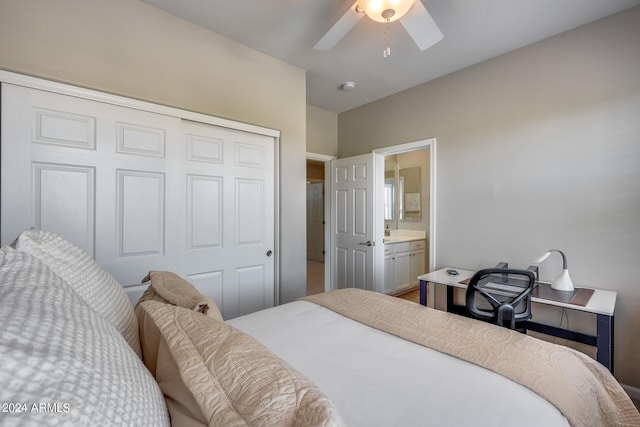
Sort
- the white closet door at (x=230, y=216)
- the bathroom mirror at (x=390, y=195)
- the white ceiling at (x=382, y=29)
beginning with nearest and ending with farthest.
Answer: the white ceiling at (x=382, y=29) → the white closet door at (x=230, y=216) → the bathroom mirror at (x=390, y=195)

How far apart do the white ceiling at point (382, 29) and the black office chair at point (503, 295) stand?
5.79 ft

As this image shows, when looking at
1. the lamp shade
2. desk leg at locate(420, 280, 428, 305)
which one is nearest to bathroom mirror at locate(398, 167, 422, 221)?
desk leg at locate(420, 280, 428, 305)

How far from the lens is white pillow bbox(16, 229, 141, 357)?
80cm

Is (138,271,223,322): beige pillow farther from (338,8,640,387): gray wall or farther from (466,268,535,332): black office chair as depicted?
(338,8,640,387): gray wall

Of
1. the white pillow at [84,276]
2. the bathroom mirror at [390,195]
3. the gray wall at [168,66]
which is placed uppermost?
the gray wall at [168,66]

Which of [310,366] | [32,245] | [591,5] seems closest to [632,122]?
[591,5]

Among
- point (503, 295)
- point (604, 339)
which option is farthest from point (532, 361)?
point (604, 339)

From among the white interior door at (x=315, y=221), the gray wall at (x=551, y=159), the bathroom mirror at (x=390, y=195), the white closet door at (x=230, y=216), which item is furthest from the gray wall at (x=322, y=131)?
the white interior door at (x=315, y=221)

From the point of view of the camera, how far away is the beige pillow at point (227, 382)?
484 mm

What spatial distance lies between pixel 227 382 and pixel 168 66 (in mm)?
2246

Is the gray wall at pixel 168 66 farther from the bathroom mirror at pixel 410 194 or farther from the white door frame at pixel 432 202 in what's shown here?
the bathroom mirror at pixel 410 194

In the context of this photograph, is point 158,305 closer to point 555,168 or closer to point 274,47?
point 274,47

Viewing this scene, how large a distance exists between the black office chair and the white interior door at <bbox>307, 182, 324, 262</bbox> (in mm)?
5136

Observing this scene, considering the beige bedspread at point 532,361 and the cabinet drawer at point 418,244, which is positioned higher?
the cabinet drawer at point 418,244
